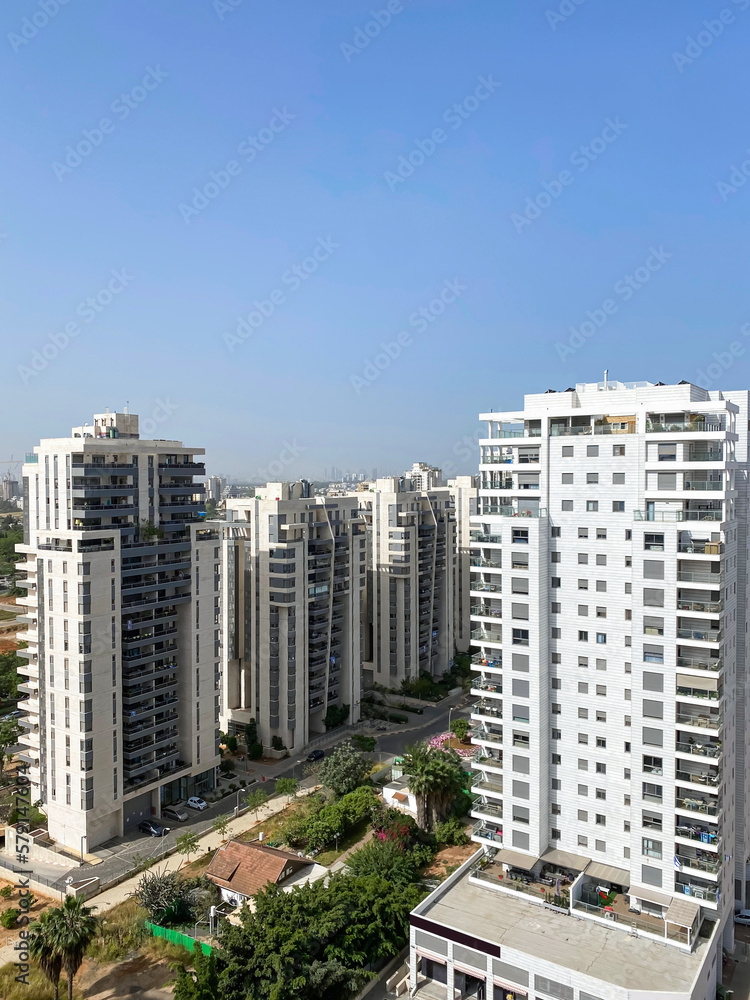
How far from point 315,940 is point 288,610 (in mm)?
27546

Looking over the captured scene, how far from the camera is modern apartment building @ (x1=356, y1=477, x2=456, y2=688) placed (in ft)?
230

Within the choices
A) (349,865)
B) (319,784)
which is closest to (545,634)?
(349,865)

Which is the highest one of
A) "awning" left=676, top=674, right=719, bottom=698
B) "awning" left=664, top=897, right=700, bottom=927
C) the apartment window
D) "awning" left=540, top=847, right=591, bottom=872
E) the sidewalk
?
"awning" left=676, top=674, right=719, bottom=698

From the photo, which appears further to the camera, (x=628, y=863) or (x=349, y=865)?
(x=349, y=865)

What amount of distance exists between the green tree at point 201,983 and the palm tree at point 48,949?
17.1ft

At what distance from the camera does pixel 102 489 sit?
40.8m

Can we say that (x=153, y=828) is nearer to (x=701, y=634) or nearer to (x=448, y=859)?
(x=448, y=859)

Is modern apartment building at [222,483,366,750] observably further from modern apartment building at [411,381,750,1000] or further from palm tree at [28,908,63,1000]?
palm tree at [28,908,63,1000]

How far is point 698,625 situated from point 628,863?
1138 cm

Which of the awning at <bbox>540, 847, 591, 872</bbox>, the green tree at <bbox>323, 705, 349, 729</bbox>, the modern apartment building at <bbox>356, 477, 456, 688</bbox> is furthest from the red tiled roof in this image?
the modern apartment building at <bbox>356, 477, 456, 688</bbox>

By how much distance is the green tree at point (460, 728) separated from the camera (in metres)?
58.3

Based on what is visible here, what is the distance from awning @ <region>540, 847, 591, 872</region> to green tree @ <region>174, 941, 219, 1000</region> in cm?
1497

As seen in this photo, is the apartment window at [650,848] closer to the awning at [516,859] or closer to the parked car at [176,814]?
the awning at [516,859]

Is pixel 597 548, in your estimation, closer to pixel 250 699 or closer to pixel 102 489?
pixel 102 489
